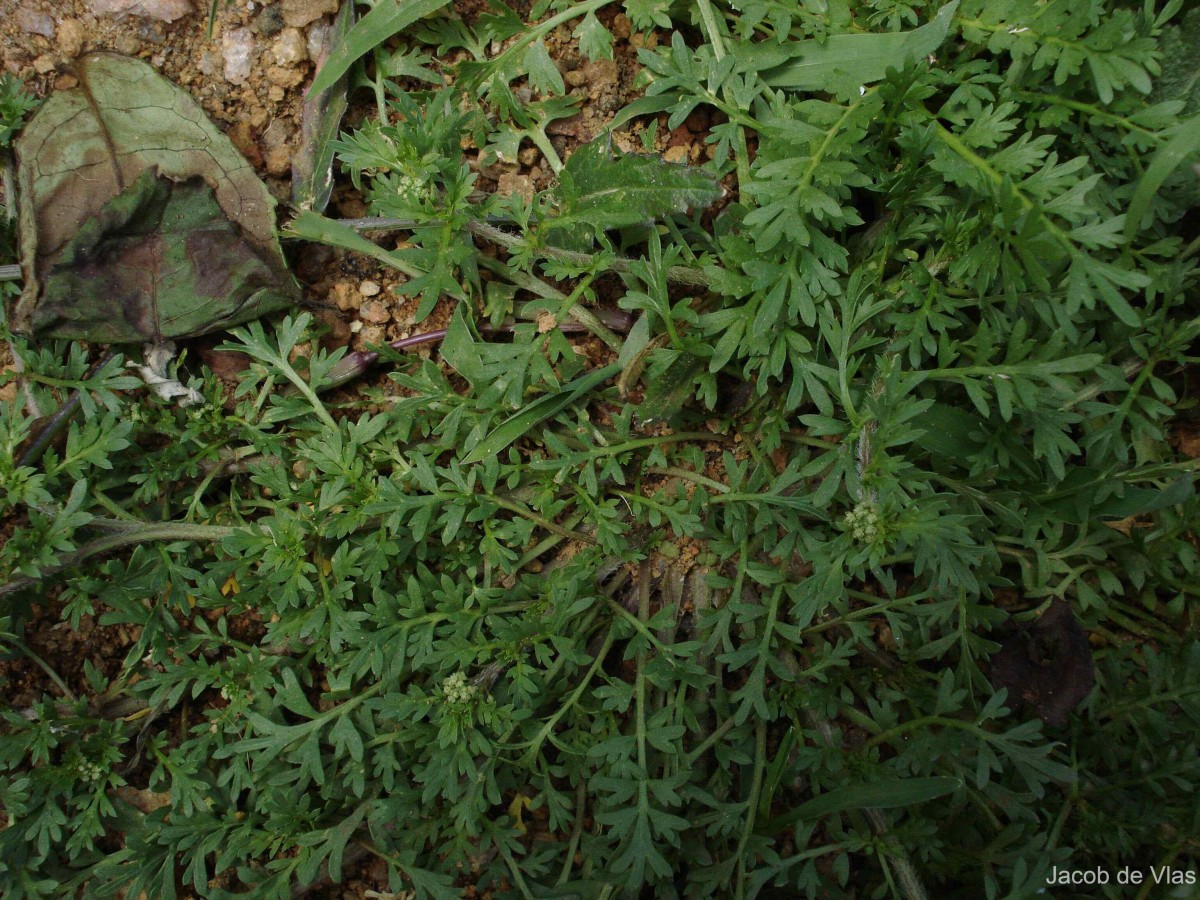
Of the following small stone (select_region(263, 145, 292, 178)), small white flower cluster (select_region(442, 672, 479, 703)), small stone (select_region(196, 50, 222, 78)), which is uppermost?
small stone (select_region(196, 50, 222, 78))

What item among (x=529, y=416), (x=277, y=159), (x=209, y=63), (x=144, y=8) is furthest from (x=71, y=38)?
(x=529, y=416)

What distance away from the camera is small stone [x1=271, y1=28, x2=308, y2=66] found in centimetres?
296

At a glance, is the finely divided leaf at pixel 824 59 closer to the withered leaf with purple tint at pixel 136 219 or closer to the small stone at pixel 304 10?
the small stone at pixel 304 10

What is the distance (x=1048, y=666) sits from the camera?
2.67m

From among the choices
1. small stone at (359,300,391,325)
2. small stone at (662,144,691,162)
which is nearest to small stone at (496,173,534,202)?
small stone at (662,144,691,162)

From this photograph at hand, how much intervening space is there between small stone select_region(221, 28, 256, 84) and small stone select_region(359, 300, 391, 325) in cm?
95

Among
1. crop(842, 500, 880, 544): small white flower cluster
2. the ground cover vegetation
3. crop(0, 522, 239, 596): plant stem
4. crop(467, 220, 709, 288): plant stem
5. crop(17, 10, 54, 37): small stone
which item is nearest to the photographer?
crop(842, 500, 880, 544): small white flower cluster

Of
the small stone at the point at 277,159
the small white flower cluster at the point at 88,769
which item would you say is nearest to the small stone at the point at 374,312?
the small stone at the point at 277,159

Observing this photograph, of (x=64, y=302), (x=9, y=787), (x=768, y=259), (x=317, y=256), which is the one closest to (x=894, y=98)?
(x=768, y=259)

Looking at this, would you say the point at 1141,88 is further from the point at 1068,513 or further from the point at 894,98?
the point at 1068,513

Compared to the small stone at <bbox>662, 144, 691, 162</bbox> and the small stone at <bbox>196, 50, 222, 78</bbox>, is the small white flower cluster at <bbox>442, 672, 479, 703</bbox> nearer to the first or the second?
the small stone at <bbox>662, 144, 691, 162</bbox>

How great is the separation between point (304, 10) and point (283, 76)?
245mm

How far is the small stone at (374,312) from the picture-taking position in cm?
303

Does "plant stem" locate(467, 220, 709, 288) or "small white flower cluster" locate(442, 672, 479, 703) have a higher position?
"plant stem" locate(467, 220, 709, 288)
